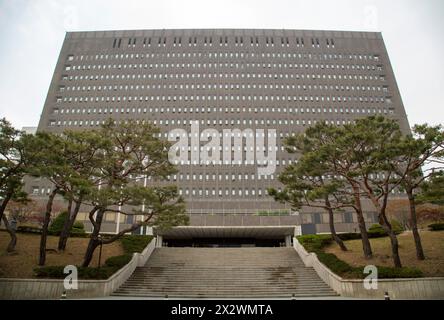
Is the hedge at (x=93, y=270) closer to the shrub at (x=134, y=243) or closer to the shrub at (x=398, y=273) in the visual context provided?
the shrub at (x=134, y=243)

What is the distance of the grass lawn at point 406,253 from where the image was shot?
1672 cm

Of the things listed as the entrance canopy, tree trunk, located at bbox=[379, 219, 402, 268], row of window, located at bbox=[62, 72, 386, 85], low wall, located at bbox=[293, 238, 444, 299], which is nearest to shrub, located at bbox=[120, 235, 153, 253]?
the entrance canopy

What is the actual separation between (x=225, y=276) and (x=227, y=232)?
19.8 meters

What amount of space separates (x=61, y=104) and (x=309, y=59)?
5323 centimetres

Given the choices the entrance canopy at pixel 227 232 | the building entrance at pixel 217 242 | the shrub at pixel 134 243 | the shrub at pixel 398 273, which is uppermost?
the entrance canopy at pixel 227 232

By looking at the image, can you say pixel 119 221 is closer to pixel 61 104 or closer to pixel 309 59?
pixel 61 104

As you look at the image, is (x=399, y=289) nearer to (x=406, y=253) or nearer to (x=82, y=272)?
(x=406, y=253)

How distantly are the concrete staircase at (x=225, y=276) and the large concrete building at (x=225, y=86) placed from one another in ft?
77.1

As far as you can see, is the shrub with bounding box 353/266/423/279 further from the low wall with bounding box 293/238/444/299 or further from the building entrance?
the building entrance

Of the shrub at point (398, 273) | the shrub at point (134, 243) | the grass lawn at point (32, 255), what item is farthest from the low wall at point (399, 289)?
the grass lawn at point (32, 255)

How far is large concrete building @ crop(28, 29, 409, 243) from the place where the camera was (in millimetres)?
53781

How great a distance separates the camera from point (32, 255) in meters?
19.7

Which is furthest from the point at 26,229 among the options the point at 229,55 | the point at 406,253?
the point at 229,55
